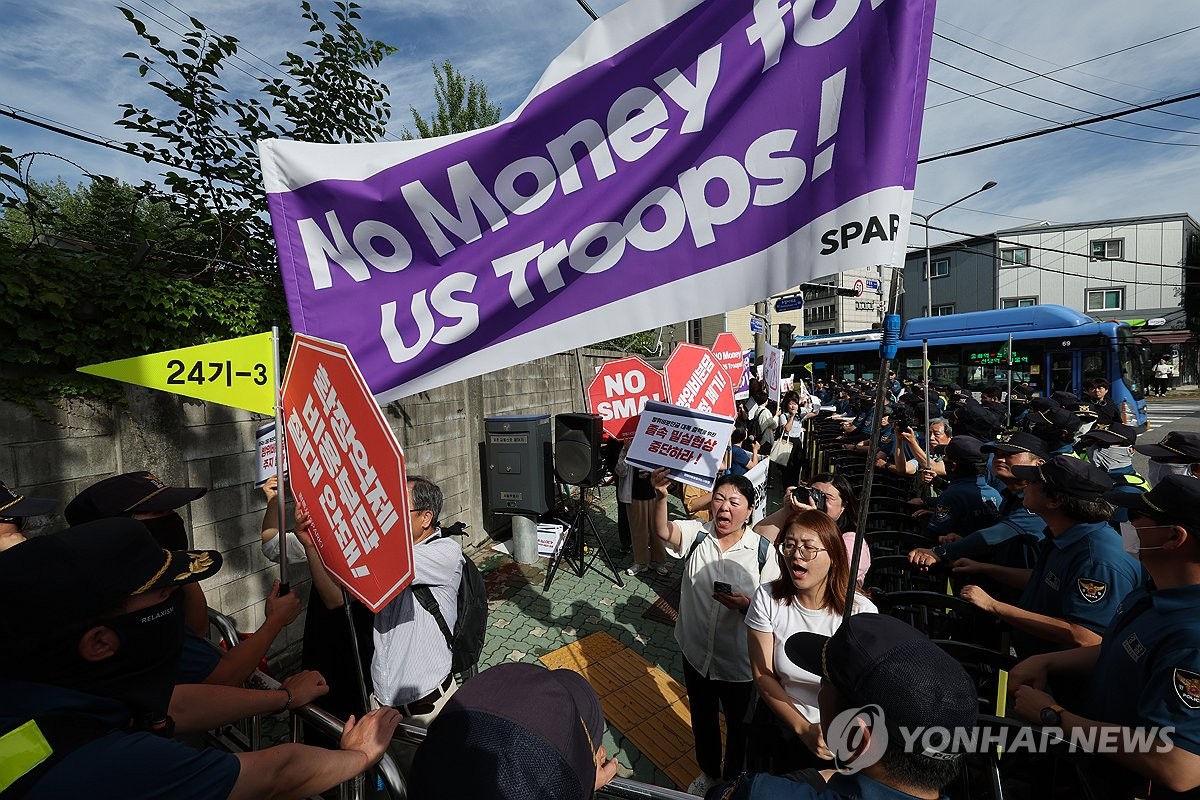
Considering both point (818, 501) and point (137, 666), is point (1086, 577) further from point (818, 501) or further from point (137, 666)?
point (137, 666)

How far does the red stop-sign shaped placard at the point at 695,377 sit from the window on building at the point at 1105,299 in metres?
42.8

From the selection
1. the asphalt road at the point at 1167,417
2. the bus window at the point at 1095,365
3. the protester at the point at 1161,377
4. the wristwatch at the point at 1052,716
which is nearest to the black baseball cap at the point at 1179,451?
the wristwatch at the point at 1052,716

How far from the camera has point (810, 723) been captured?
83.4 inches

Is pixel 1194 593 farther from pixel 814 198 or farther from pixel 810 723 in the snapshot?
pixel 814 198

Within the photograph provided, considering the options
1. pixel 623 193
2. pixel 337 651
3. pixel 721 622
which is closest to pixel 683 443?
pixel 721 622

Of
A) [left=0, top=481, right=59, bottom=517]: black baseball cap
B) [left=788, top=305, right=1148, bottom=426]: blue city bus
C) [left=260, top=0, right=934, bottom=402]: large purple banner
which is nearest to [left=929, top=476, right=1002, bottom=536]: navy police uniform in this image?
[left=260, top=0, right=934, bottom=402]: large purple banner

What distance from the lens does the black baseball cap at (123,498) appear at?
2355 millimetres

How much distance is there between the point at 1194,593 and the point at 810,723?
4.48 ft

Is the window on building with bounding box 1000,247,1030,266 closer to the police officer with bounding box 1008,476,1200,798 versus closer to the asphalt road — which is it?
the asphalt road

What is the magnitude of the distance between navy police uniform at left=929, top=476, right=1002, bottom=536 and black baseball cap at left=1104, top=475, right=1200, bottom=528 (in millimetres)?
2215

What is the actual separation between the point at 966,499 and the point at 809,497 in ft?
4.94

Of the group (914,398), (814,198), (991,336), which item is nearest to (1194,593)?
(814,198)

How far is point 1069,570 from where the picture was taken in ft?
8.29

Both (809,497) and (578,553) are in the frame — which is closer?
(809,497)
